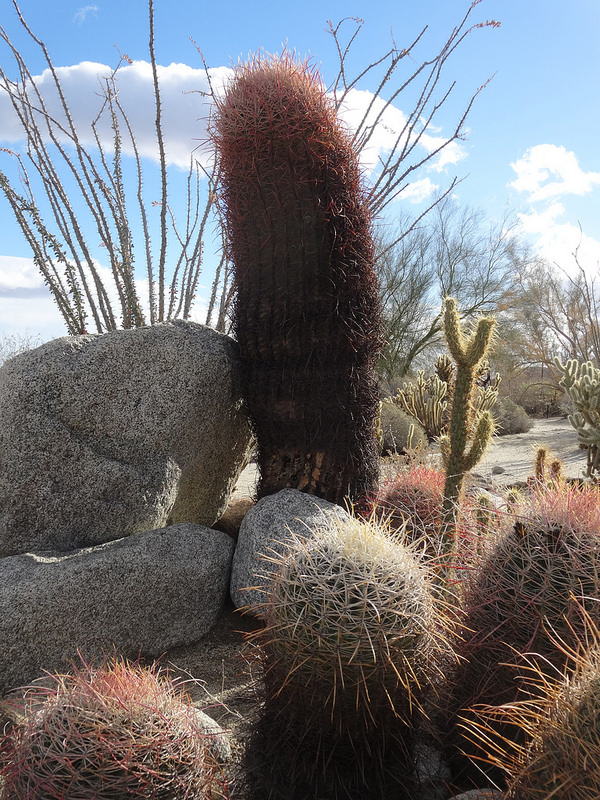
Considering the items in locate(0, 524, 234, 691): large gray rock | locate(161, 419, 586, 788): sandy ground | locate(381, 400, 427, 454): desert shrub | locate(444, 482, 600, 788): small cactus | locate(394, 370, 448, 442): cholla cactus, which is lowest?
locate(161, 419, 586, 788): sandy ground

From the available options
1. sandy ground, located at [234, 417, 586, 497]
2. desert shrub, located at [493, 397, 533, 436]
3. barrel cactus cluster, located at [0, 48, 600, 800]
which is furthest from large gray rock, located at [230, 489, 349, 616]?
desert shrub, located at [493, 397, 533, 436]

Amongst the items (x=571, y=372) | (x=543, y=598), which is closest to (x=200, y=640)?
(x=543, y=598)

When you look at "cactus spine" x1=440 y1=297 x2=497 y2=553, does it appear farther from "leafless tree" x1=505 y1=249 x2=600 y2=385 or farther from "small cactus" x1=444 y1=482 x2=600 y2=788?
"leafless tree" x1=505 y1=249 x2=600 y2=385

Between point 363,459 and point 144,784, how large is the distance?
7.56 feet

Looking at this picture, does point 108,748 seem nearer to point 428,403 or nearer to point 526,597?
point 526,597

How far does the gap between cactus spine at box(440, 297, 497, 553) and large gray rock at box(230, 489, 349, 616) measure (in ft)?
2.39

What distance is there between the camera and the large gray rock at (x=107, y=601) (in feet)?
9.61

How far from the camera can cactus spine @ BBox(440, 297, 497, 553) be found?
346 centimetres

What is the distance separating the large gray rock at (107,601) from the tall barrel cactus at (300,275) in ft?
2.48

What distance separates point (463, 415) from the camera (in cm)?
357

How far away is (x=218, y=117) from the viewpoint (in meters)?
3.36

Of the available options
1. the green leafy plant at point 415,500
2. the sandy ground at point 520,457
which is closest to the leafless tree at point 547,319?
the sandy ground at point 520,457

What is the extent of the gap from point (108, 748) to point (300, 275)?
2.43 metres

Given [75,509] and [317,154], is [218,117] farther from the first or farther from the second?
[75,509]
